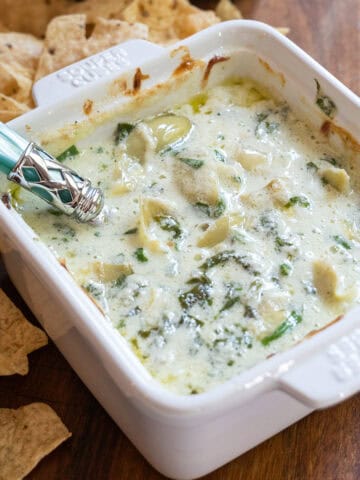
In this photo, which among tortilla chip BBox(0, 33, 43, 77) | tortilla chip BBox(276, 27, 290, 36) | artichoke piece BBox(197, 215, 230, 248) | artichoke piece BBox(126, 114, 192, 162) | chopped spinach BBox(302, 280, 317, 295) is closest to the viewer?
chopped spinach BBox(302, 280, 317, 295)

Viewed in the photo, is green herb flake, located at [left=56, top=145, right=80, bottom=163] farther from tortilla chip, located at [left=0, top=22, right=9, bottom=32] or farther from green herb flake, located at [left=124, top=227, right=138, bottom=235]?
tortilla chip, located at [left=0, top=22, right=9, bottom=32]

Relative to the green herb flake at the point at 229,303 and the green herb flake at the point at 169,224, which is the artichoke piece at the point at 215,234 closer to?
the green herb flake at the point at 169,224

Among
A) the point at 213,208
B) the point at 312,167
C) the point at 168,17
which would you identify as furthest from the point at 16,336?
the point at 168,17

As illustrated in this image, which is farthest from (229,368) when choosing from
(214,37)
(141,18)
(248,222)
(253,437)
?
(141,18)

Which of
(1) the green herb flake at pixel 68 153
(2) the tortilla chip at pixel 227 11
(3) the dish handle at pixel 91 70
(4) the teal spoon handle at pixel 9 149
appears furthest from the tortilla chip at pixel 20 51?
(4) the teal spoon handle at pixel 9 149

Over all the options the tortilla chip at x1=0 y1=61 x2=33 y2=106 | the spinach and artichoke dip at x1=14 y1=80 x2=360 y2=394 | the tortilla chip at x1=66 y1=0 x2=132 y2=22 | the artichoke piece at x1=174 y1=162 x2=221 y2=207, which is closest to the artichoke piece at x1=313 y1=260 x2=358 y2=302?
the spinach and artichoke dip at x1=14 y1=80 x2=360 y2=394

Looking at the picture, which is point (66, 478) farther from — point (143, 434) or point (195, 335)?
point (195, 335)

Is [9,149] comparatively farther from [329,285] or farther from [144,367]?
[329,285]
